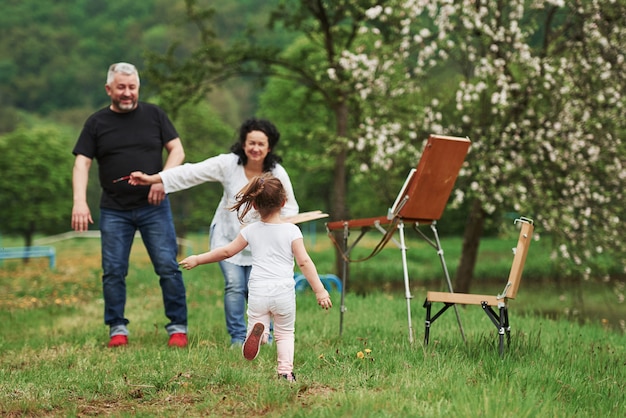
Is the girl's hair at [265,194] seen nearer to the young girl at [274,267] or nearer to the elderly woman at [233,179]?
the young girl at [274,267]

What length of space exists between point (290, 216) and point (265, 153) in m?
0.74

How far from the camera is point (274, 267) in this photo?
5.23m

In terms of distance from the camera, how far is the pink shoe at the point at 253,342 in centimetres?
503

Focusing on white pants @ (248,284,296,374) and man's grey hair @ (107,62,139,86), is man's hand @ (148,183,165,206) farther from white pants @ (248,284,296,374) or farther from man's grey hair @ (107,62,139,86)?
white pants @ (248,284,296,374)

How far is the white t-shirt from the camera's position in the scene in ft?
17.1

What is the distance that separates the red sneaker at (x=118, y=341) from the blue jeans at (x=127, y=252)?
2.3 inches

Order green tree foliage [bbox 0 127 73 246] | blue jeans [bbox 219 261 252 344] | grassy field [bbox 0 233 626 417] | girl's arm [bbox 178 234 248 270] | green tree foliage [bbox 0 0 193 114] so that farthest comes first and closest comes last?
1. green tree foliage [bbox 0 0 193 114]
2. green tree foliage [bbox 0 127 73 246]
3. blue jeans [bbox 219 261 252 344]
4. girl's arm [bbox 178 234 248 270]
5. grassy field [bbox 0 233 626 417]

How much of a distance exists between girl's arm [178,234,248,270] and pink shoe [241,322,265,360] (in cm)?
58

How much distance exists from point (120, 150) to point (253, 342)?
2899mm

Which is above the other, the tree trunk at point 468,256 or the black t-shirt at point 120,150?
the black t-shirt at point 120,150

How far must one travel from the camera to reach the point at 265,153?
6.71 m

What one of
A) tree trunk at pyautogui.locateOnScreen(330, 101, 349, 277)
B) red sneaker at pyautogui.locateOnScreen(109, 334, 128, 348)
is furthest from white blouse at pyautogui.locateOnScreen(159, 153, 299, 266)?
tree trunk at pyautogui.locateOnScreen(330, 101, 349, 277)

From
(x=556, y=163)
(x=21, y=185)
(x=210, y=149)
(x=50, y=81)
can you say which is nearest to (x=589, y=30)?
(x=556, y=163)

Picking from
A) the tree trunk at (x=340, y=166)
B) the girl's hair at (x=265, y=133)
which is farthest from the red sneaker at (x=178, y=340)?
the tree trunk at (x=340, y=166)
